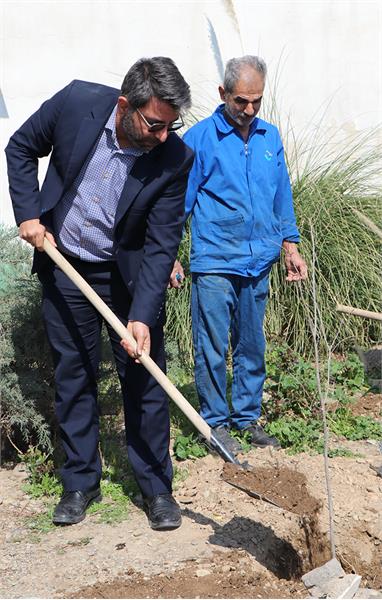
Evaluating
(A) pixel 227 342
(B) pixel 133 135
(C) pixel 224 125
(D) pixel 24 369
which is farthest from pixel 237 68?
(D) pixel 24 369

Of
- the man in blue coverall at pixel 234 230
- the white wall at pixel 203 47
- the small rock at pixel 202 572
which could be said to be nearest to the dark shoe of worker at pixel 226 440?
the man in blue coverall at pixel 234 230

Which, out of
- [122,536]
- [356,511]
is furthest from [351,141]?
[122,536]

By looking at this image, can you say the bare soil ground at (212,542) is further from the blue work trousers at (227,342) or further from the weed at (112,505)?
the blue work trousers at (227,342)

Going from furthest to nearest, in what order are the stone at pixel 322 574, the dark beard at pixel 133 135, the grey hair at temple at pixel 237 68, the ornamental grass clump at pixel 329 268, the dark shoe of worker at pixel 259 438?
the ornamental grass clump at pixel 329 268, the dark shoe of worker at pixel 259 438, the grey hair at temple at pixel 237 68, the stone at pixel 322 574, the dark beard at pixel 133 135

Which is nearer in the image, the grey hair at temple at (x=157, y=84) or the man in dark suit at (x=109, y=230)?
the grey hair at temple at (x=157, y=84)

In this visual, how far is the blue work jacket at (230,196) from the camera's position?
16.9ft

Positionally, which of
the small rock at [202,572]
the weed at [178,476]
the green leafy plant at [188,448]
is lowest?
the weed at [178,476]

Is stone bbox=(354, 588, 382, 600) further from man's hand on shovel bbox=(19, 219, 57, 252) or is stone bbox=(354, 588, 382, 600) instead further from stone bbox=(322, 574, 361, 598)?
man's hand on shovel bbox=(19, 219, 57, 252)

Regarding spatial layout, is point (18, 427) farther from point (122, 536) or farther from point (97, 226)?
point (97, 226)

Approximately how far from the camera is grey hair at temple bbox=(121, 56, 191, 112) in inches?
150

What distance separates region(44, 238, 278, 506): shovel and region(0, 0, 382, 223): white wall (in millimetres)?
3753

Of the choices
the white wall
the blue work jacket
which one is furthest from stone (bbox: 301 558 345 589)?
the white wall

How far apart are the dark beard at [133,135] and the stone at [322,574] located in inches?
76.5

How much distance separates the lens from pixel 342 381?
650 cm
